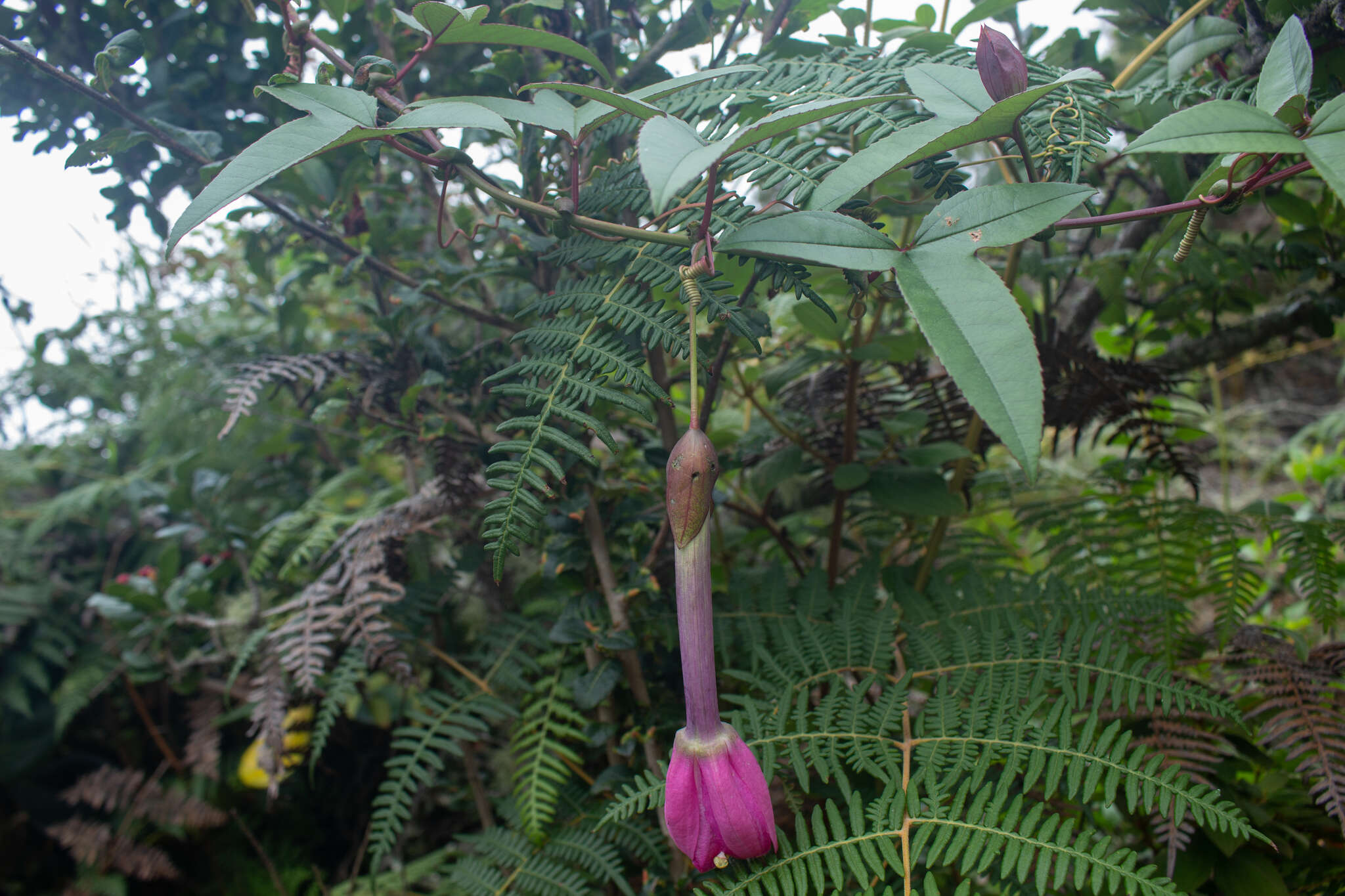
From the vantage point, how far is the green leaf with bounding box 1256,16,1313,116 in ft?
1.32

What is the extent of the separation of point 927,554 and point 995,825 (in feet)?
1.46

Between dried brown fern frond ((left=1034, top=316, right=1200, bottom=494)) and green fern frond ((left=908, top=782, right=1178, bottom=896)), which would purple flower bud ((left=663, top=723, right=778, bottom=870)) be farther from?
dried brown fern frond ((left=1034, top=316, right=1200, bottom=494))

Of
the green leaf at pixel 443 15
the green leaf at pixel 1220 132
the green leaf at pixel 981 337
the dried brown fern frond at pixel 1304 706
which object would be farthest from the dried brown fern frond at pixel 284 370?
the dried brown fern frond at pixel 1304 706

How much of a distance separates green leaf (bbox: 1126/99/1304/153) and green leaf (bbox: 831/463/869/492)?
429 millimetres

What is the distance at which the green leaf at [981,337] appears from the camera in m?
0.32

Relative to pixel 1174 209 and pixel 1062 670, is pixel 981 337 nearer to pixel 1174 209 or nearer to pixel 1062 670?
pixel 1174 209

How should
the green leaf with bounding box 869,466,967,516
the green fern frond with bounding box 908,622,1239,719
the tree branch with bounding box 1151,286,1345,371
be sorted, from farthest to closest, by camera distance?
the tree branch with bounding box 1151,286,1345,371 → the green leaf with bounding box 869,466,967,516 → the green fern frond with bounding box 908,622,1239,719

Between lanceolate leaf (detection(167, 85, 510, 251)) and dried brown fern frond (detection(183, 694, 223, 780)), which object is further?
dried brown fern frond (detection(183, 694, 223, 780))

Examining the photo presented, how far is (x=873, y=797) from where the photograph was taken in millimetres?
587

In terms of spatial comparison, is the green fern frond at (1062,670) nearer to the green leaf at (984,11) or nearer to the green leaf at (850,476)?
the green leaf at (850,476)

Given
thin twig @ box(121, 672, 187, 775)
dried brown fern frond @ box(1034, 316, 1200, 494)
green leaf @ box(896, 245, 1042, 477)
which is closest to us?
green leaf @ box(896, 245, 1042, 477)

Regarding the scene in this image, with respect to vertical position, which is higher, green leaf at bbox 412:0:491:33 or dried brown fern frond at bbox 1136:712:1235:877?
green leaf at bbox 412:0:491:33

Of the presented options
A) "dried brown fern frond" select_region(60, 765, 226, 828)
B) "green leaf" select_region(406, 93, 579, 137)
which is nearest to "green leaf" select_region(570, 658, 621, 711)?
"green leaf" select_region(406, 93, 579, 137)

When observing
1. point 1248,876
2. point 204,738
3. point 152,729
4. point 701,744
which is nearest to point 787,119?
point 701,744
